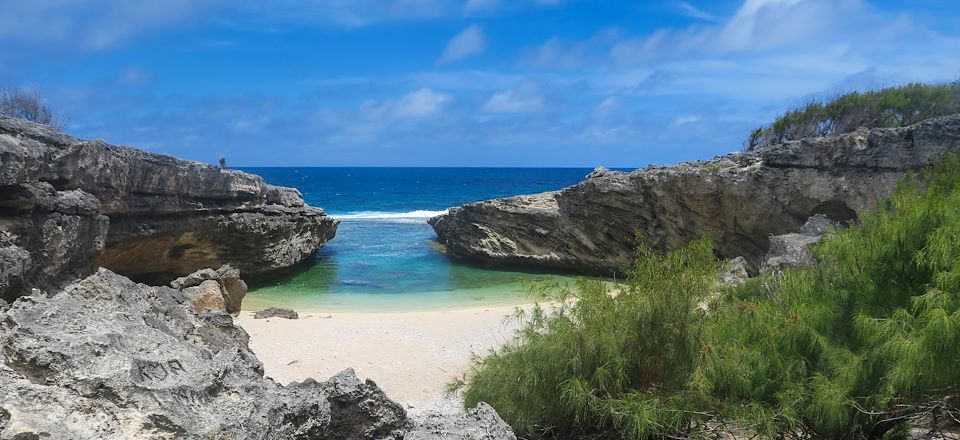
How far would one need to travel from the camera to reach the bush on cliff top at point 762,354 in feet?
20.1

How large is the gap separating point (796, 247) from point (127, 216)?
16.3m

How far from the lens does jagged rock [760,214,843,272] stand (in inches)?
433

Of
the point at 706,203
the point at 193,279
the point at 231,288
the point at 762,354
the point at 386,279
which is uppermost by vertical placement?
the point at 706,203

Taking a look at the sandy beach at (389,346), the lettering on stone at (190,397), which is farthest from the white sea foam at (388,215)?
the lettering on stone at (190,397)

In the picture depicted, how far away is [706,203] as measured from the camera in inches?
809

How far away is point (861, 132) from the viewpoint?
669 inches

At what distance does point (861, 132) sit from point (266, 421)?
57.2ft

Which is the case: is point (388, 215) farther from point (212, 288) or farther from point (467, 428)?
point (467, 428)

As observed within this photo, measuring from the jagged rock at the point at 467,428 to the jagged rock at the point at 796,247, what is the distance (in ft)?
20.0

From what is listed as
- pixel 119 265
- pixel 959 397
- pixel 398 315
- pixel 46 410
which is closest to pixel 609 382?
pixel 959 397

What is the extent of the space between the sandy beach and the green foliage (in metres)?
18.8

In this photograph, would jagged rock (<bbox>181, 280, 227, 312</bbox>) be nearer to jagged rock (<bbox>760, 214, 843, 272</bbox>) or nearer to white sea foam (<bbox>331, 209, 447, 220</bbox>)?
jagged rock (<bbox>760, 214, 843, 272</bbox>)

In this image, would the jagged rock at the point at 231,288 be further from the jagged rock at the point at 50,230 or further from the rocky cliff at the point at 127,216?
the jagged rock at the point at 50,230

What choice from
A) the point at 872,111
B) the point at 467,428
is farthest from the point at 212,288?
the point at 872,111
